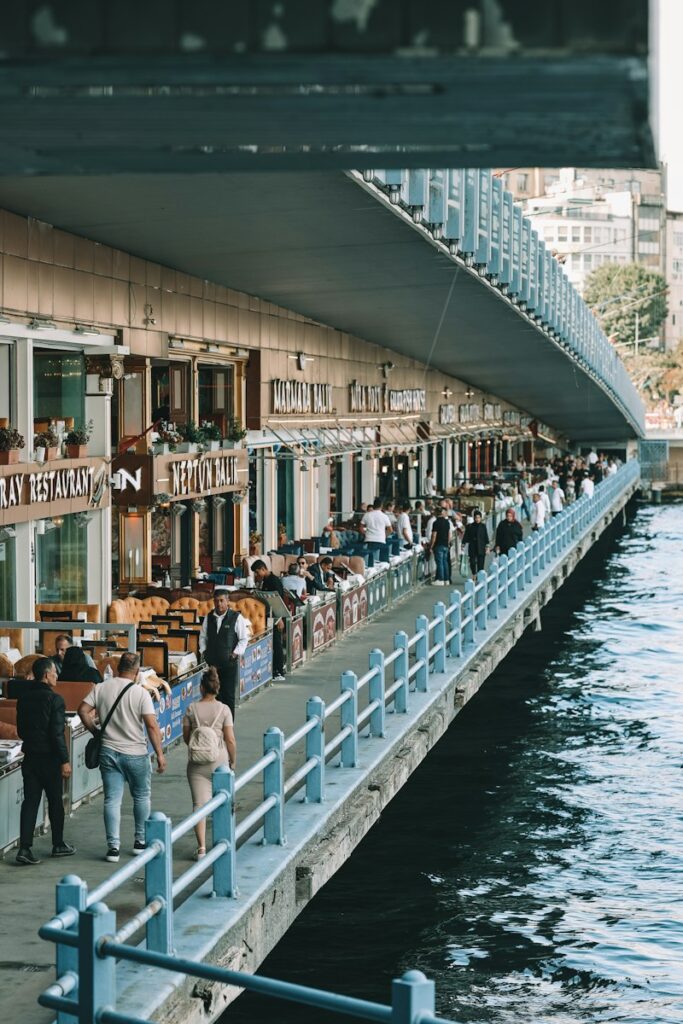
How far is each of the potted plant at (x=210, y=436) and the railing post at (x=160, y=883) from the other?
60.3 ft

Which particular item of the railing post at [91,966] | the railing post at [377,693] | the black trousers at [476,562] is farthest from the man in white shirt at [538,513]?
the railing post at [91,966]

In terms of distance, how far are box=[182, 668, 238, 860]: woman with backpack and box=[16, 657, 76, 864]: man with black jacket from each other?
3.28ft

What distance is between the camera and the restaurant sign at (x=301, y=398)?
3438 centimetres

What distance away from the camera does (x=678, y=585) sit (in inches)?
2117

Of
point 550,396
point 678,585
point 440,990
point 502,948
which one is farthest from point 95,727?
point 550,396

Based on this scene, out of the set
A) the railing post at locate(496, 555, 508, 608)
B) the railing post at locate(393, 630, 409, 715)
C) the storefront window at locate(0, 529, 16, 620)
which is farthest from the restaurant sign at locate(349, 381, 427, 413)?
the railing post at locate(393, 630, 409, 715)

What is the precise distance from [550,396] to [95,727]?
187 feet

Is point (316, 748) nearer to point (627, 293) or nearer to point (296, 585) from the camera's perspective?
point (296, 585)

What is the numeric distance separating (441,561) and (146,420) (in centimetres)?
940

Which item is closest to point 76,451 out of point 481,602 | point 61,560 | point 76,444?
point 76,444

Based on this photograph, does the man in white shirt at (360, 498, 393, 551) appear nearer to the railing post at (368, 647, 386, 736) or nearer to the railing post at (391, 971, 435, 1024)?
the railing post at (368, 647, 386, 736)

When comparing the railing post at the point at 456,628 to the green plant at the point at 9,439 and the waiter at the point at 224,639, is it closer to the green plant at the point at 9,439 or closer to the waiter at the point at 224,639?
the waiter at the point at 224,639

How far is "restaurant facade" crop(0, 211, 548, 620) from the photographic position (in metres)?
20.5

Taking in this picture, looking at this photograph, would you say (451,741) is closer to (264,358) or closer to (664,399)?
(264,358)
